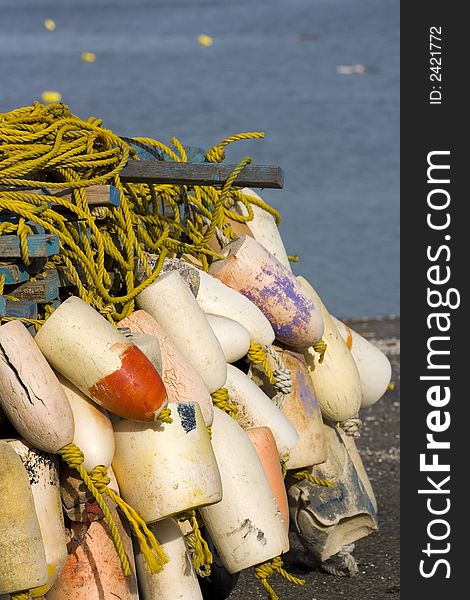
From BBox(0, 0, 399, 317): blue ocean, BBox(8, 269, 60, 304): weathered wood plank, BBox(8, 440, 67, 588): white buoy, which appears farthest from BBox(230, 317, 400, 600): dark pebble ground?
BBox(0, 0, 399, 317): blue ocean

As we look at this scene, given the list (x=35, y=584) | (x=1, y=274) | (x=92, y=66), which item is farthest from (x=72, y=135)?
(x=92, y=66)

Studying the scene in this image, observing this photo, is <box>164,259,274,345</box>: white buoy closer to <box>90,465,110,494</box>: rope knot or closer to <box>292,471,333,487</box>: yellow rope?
<box>292,471,333,487</box>: yellow rope

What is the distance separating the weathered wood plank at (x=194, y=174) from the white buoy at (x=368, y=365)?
2.68 ft

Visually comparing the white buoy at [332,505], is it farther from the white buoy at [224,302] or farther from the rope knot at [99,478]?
the rope knot at [99,478]

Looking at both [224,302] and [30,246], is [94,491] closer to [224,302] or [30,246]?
[30,246]

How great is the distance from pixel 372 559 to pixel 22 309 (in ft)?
6.90

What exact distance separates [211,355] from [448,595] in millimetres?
1214

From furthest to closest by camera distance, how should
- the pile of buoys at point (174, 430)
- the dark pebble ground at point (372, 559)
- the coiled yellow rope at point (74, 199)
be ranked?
the dark pebble ground at point (372, 559) → the coiled yellow rope at point (74, 199) → the pile of buoys at point (174, 430)

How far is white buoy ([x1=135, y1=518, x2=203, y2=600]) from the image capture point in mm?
3699

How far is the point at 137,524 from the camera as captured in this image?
346 centimetres

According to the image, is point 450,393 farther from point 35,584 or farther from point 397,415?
point 397,415

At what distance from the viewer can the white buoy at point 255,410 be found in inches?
161

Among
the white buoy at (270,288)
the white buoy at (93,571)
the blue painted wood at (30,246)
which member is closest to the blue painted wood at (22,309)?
the blue painted wood at (30,246)

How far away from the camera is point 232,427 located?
3867 millimetres
